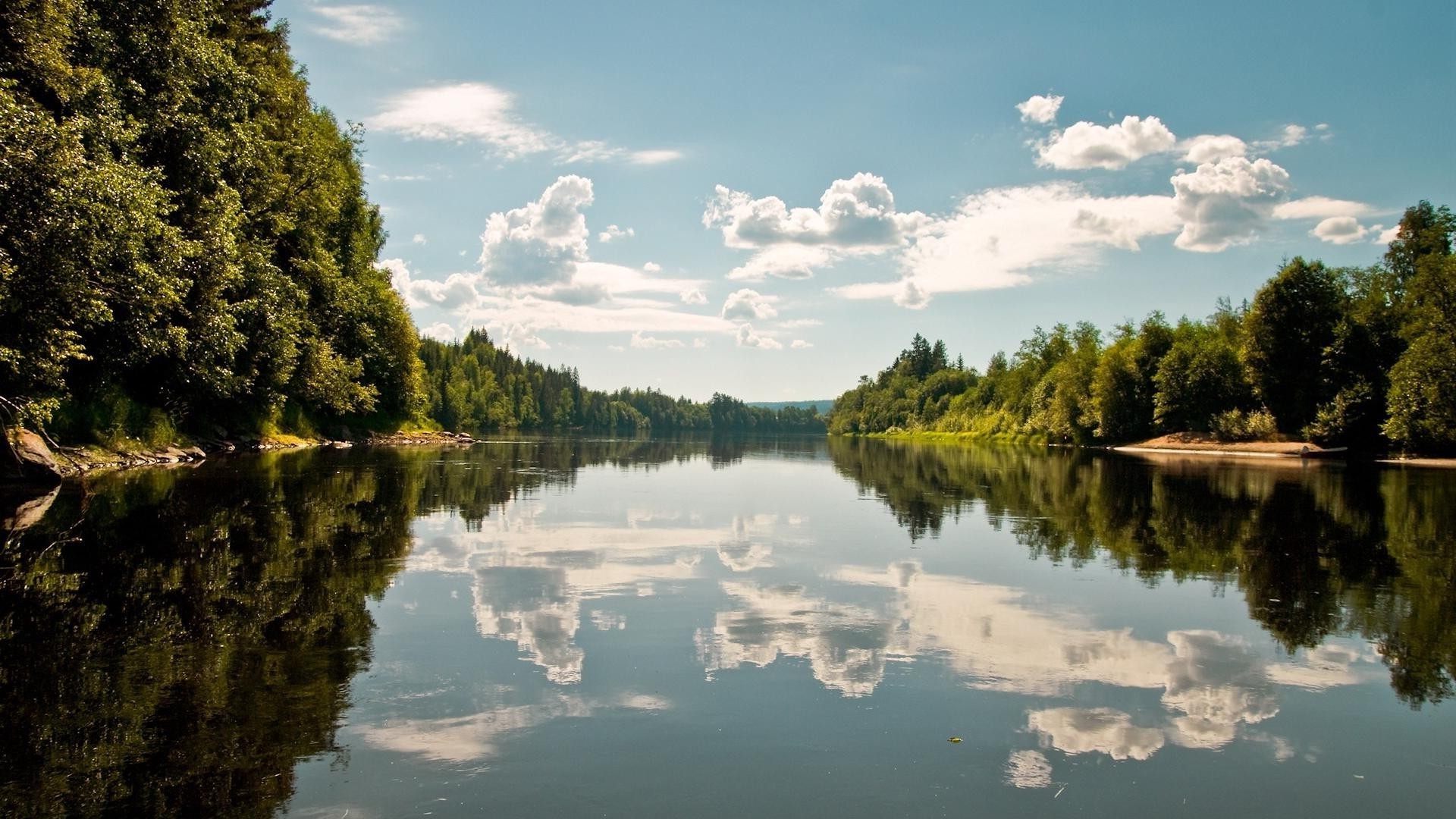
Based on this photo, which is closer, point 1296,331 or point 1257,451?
point 1296,331

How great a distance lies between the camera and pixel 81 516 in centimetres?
1727

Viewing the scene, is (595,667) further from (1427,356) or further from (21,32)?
(1427,356)

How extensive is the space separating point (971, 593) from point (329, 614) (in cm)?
865

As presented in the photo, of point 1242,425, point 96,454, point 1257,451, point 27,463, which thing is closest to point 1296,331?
point 1242,425

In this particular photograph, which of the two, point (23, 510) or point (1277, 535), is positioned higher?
point (23, 510)

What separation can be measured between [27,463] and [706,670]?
25028mm

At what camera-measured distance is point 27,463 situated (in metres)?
23.7

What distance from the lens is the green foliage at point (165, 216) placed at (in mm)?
22406

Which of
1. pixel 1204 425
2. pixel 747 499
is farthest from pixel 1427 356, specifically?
pixel 747 499

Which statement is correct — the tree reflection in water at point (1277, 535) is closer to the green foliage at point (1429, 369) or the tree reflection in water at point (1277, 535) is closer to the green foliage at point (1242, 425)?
the green foliage at point (1429, 369)

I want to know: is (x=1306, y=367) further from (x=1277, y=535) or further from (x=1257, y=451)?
(x=1277, y=535)

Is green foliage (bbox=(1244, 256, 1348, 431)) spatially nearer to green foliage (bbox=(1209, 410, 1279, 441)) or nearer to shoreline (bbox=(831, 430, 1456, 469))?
green foliage (bbox=(1209, 410, 1279, 441))

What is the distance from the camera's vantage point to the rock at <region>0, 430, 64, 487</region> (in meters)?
23.5

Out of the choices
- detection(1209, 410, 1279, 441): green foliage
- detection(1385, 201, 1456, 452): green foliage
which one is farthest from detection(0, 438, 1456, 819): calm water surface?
detection(1209, 410, 1279, 441): green foliage
